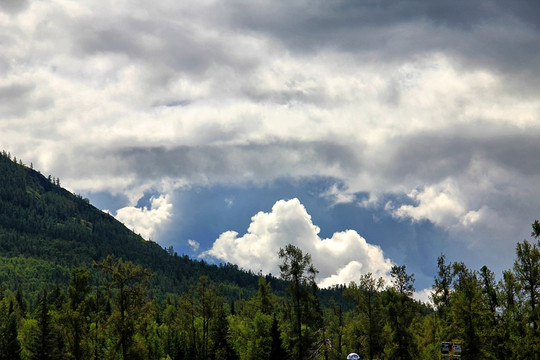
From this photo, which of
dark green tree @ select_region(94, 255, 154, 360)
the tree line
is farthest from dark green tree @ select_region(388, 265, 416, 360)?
dark green tree @ select_region(94, 255, 154, 360)

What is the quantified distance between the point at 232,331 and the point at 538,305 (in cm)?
5303

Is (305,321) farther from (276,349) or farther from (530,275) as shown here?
(530,275)

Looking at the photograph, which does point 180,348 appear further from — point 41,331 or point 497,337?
point 497,337

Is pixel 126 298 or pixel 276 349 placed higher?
pixel 126 298

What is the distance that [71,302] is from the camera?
60688mm

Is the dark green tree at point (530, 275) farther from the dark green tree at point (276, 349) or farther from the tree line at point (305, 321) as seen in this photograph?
the dark green tree at point (276, 349)

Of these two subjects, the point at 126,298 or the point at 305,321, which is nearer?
the point at 126,298

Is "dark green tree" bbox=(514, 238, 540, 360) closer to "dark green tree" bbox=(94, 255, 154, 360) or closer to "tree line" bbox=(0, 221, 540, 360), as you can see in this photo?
"tree line" bbox=(0, 221, 540, 360)

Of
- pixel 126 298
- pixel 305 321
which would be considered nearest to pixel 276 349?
pixel 305 321

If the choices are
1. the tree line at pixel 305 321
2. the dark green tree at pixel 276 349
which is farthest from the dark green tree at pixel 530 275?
the dark green tree at pixel 276 349

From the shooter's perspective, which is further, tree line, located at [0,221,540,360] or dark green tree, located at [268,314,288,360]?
dark green tree, located at [268,314,288,360]

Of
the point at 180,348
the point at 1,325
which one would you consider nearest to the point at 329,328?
the point at 180,348

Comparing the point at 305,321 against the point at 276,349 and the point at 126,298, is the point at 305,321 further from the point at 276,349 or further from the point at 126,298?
the point at 126,298

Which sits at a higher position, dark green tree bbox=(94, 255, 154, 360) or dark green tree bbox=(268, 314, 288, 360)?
dark green tree bbox=(94, 255, 154, 360)
